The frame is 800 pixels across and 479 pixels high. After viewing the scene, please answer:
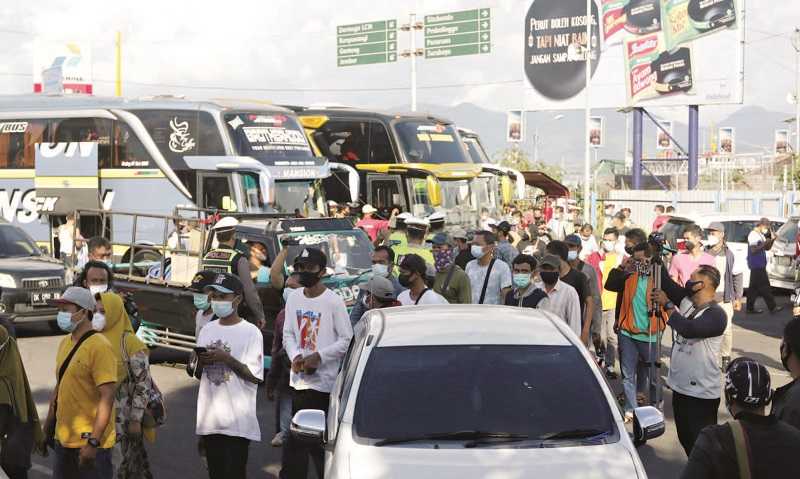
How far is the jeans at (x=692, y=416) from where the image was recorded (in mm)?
7746

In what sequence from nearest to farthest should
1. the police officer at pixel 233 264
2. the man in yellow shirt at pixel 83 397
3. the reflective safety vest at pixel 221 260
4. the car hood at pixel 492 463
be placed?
the car hood at pixel 492 463 → the man in yellow shirt at pixel 83 397 → the police officer at pixel 233 264 → the reflective safety vest at pixel 221 260

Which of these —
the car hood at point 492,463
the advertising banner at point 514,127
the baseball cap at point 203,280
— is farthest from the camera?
the advertising banner at point 514,127

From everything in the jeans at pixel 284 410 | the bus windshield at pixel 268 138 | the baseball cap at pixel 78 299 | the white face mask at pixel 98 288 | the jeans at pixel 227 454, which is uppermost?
the bus windshield at pixel 268 138

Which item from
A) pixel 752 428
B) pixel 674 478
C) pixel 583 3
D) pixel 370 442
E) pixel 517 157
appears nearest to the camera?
pixel 752 428

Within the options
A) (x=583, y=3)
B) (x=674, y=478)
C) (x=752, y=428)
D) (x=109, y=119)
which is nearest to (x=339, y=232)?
(x=674, y=478)

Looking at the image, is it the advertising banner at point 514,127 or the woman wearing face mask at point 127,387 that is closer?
the woman wearing face mask at point 127,387

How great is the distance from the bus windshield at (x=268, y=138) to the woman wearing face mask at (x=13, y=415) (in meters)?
16.7

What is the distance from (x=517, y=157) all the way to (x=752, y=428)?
61.7m

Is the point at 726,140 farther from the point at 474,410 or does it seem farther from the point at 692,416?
the point at 474,410

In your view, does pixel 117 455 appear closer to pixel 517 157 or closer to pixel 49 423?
pixel 49 423

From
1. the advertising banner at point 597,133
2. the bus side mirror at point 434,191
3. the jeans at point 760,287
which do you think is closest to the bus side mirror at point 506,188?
the bus side mirror at point 434,191

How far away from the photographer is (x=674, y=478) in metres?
8.74

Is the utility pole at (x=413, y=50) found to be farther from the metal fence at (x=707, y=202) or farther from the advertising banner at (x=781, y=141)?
the advertising banner at (x=781, y=141)

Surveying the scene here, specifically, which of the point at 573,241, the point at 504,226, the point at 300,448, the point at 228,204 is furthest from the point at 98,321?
the point at 228,204
